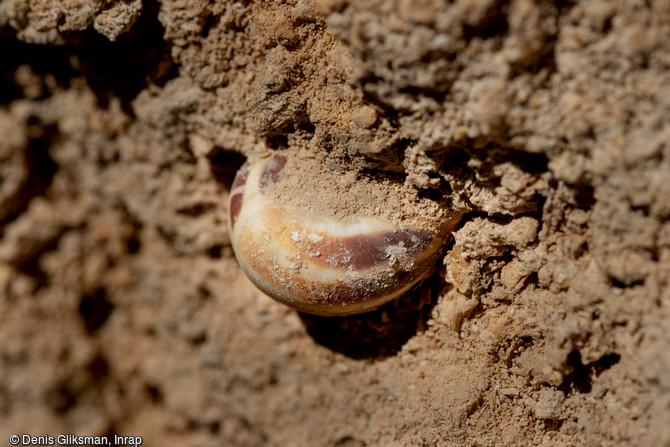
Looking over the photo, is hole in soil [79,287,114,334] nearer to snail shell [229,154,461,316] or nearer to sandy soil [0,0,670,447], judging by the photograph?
sandy soil [0,0,670,447]

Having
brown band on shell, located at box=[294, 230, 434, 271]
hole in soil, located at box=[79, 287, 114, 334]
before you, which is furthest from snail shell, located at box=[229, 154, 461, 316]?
hole in soil, located at box=[79, 287, 114, 334]

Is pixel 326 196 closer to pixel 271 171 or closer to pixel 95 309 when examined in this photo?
pixel 271 171

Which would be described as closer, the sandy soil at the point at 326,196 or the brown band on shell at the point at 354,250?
the sandy soil at the point at 326,196

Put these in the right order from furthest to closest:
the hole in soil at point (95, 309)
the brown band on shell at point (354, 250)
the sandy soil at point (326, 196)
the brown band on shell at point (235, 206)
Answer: the hole in soil at point (95, 309)
the brown band on shell at point (235, 206)
the brown band on shell at point (354, 250)
the sandy soil at point (326, 196)

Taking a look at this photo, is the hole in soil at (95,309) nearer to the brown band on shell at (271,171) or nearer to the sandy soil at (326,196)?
the sandy soil at (326,196)

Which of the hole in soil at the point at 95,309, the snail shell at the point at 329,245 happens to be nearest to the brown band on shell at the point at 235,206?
the snail shell at the point at 329,245

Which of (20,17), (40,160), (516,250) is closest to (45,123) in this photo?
(40,160)

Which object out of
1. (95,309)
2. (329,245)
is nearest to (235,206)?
(329,245)
